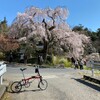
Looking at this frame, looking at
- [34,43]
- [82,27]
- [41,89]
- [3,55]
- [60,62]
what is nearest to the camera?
[41,89]

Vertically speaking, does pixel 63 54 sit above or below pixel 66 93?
above

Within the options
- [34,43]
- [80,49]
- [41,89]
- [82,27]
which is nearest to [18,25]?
[34,43]

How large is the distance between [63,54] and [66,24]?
Answer: 455 centimetres

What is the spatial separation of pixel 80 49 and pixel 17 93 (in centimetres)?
3006

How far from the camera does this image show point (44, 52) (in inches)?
1590

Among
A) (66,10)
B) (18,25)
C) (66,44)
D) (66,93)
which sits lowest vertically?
(66,93)

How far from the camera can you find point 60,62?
3838cm

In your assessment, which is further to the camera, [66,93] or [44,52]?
[44,52]

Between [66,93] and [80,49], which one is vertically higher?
[80,49]

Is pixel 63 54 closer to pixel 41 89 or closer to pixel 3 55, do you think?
pixel 3 55

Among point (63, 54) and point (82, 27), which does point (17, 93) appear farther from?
point (82, 27)

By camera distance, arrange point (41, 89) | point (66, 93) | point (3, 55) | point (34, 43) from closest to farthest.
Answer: point (66, 93), point (41, 89), point (34, 43), point (3, 55)

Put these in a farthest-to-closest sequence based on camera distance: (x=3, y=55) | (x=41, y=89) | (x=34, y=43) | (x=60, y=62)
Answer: (x=3, y=55) < (x=34, y=43) < (x=60, y=62) < (x=41, y=89)

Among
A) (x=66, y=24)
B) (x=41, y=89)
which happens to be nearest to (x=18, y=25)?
(x=66, y=24)
